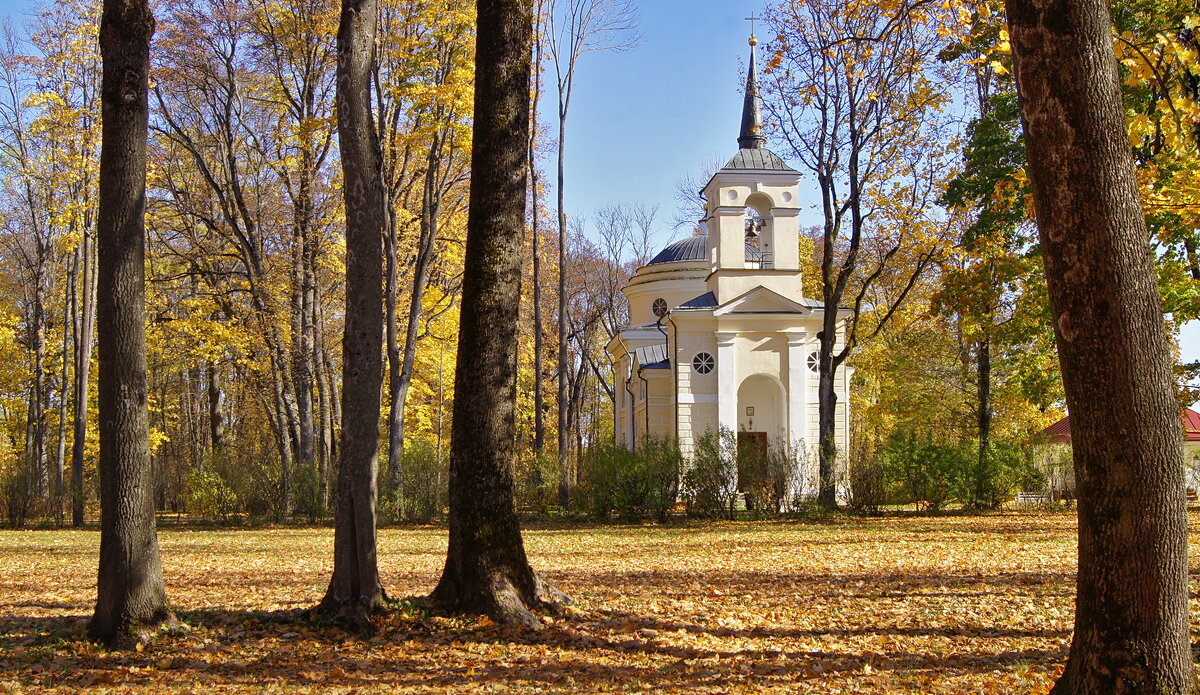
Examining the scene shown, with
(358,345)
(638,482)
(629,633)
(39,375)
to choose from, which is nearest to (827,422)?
(638,482)

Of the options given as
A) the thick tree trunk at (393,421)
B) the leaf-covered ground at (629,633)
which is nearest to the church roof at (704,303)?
the thick tree trunk at (393,421)

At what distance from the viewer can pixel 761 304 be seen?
27516 millimetres

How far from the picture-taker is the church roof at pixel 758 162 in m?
27.6

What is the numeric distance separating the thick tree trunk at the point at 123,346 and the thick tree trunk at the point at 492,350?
2.35 m

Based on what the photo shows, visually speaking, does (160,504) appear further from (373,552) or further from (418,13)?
(373,552)

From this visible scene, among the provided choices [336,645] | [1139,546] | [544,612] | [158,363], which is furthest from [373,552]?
[158,363]

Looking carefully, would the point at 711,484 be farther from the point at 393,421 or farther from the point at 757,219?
the point at 757,219

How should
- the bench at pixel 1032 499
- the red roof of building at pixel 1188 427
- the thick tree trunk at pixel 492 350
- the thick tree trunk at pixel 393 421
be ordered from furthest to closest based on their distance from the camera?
the red roof of building at pixel 1188 427 → the thick tree trunk at pixel 393 421 → the bench at pixel 1032 499 → the thick tree trunk at pixel 492 350

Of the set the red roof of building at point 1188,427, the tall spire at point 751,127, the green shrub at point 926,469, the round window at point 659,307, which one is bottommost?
the green shrub at point 926,469

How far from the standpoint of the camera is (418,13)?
71.7ft

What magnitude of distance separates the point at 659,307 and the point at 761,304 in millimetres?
9902

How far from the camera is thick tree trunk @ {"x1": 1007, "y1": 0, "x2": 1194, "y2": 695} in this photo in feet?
14.2

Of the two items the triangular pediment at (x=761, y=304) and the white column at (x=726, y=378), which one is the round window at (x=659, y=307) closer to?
the white column at (x=726, y=378)

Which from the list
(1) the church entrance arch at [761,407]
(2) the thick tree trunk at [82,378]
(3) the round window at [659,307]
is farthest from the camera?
(3) the round window at [659,307]
